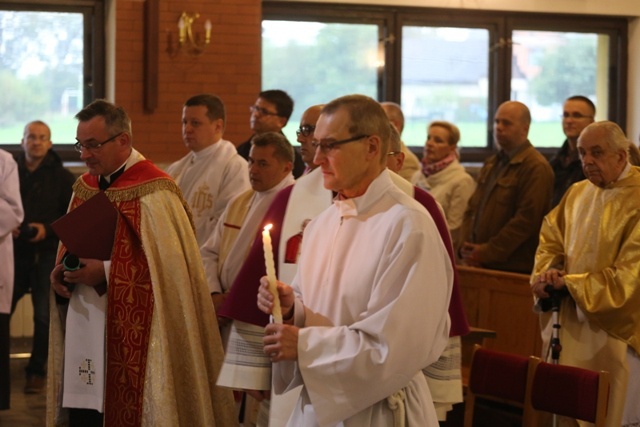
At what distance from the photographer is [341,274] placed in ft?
9.82

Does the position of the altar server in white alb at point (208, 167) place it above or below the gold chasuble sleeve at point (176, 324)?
above

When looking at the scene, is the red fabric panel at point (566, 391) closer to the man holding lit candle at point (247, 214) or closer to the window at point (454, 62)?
the man holding lit candle at point (247, 214)

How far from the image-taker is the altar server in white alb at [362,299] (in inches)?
110

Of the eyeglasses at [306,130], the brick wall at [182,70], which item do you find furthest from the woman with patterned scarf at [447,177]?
the eyeglasses at [306,130]

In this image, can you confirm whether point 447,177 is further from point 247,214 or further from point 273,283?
point 273,283

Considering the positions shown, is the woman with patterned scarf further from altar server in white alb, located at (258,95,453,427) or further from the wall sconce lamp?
altar server in white alb, located at (258,95,453,427)

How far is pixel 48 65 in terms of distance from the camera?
29.5 ft

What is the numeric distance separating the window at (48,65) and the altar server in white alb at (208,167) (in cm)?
281

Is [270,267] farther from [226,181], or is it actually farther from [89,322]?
[226,181]

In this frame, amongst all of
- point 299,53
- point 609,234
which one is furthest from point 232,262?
point 299,53

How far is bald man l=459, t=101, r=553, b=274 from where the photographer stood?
6.73m

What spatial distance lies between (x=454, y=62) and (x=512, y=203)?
11.3ft

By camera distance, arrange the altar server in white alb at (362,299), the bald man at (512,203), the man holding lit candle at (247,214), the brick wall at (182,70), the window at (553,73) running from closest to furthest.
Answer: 1. the altar server in white alb at (362,299)
2. the man holding lit candle at (247,214)
3. the bald man at (512,203)
4. the brick wall at (182,70)
5. the window at (553,73)

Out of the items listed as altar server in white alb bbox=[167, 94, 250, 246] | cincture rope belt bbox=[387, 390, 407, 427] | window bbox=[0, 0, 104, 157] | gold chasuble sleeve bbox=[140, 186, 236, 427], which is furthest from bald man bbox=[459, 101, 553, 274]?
cincture rope belt bbox=[387, 390, 407, 427]
